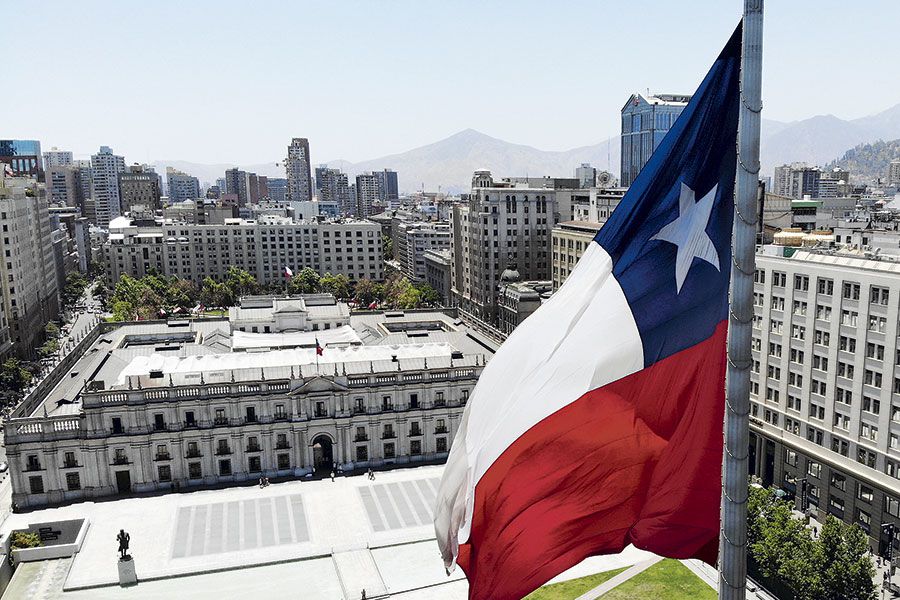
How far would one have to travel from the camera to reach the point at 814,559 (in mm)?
48781

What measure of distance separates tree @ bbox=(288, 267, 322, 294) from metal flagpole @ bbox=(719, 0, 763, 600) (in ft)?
543

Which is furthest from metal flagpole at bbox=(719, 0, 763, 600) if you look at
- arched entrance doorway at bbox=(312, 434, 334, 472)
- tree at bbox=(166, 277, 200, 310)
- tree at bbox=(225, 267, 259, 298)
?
tree at bbox=(225, 267, 259, 298)

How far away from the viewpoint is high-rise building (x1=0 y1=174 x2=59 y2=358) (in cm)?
12794

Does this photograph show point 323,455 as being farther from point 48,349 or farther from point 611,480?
point 48,349

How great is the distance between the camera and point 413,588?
54.4 m

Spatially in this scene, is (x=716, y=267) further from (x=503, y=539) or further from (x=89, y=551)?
(x=89, y=551)

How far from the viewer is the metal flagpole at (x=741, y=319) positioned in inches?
517

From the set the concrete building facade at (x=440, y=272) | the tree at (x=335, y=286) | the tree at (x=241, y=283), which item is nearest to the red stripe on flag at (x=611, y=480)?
the concrete building facade at (x=440, y=272)

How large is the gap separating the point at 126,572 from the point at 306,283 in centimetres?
12439

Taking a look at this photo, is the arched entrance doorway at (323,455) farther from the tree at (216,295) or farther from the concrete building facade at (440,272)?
the tree at (216,295)

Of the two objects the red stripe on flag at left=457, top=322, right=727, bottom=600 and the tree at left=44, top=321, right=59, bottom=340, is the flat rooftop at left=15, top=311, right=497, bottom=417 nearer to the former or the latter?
the tree at left=44, top=321, right=59, bottom=340

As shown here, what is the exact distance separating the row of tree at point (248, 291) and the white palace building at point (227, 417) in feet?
258

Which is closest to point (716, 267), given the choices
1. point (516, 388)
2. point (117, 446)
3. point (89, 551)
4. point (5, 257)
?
point (516, 388)

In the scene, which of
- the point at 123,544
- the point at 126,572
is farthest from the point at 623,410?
the point at 126,572
